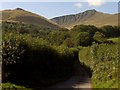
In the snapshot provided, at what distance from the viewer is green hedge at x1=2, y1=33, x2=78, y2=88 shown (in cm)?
2550

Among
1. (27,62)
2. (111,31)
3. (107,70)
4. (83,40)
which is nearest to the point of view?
(27,62)

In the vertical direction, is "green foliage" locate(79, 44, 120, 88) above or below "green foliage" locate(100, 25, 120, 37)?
above

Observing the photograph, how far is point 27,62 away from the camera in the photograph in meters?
27.3

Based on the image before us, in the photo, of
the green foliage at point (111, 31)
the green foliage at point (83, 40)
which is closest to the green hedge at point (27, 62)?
the green foliage at point (83, 40)

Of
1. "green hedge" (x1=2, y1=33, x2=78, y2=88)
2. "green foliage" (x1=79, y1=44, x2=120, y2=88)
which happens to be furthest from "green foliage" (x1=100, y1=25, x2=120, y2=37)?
"green hedge" (x1=2, y1=33, x2=78, y2=88)

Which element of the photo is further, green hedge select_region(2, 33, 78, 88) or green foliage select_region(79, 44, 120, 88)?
green hedge select_region(2, 33, 78, 88)

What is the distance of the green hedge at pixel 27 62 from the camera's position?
25.5 metres

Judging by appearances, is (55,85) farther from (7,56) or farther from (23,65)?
(7,56)

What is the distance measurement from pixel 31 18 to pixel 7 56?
129 m

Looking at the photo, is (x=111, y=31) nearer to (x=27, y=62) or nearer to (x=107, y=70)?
(x=107, y=70)

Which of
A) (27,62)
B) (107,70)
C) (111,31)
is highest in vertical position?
(27,62)

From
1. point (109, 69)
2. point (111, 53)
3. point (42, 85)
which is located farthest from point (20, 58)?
point (111, 53)

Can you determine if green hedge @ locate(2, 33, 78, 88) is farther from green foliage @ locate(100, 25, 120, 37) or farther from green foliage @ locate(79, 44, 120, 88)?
green foliage @ locate(100, 25, 120, 37)

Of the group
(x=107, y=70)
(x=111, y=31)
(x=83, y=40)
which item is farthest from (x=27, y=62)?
(x=111, y=31)
